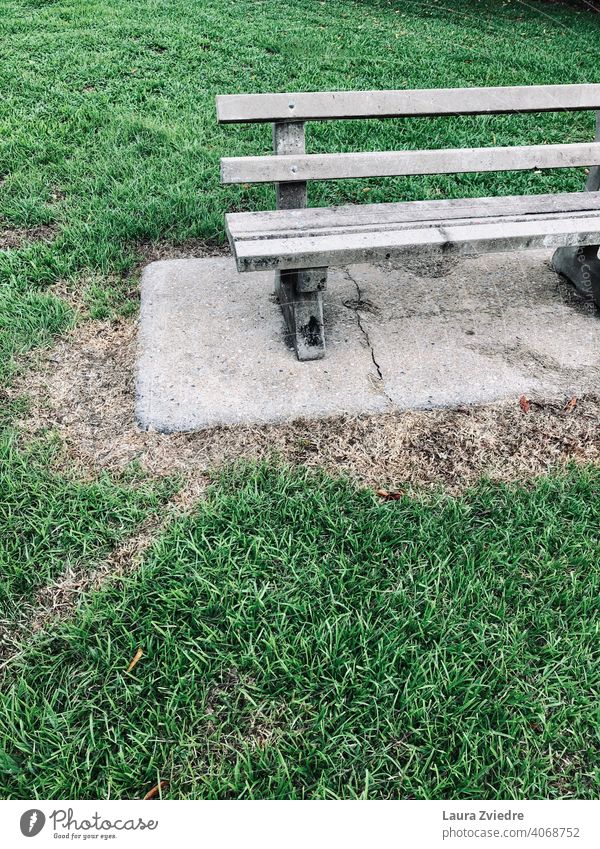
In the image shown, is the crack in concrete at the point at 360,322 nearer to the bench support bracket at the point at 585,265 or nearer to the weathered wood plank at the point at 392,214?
the weathered wood plank at the point at 392,214

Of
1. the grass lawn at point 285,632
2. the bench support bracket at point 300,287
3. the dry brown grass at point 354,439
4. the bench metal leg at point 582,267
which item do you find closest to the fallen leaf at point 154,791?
the grass lawn at point 285,632

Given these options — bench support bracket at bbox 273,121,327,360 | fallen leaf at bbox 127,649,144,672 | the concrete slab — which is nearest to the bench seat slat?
bench support bracket at bbox 273,121,327,360

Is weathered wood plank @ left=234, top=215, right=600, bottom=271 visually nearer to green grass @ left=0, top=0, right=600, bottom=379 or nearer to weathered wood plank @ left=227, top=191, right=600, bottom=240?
weathered wood plank @ left=227, top=191, right=600, bottom=240

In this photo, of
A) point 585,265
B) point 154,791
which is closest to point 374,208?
point 585,265

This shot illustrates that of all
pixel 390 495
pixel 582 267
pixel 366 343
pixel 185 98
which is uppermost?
pixel 185 98

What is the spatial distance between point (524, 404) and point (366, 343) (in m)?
0.69

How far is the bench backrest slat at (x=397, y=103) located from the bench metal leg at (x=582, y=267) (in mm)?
624

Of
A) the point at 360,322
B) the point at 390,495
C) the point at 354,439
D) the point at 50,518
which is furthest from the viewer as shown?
the point at 360,322

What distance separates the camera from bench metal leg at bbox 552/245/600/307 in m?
3.16

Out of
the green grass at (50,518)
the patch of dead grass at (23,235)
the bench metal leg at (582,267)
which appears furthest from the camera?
the patch of dead grass at (23,235)

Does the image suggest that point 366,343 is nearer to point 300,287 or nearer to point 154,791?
point 300,287

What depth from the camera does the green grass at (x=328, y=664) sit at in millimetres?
1585

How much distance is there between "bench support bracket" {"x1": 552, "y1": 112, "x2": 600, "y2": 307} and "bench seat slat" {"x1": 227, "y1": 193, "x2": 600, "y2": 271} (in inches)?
15.8

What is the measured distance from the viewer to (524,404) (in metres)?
2.66
